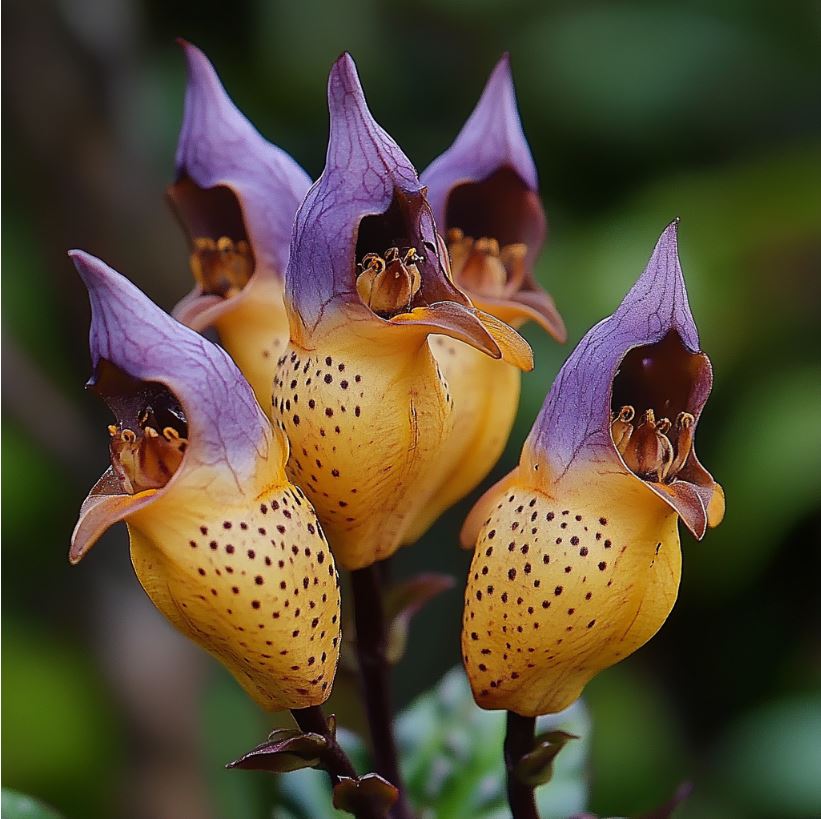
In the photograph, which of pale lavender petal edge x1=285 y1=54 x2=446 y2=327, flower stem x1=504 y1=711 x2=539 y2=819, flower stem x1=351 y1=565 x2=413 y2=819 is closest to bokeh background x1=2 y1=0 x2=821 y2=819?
flower stem x1=351 y1=565 x2=413 y2=819

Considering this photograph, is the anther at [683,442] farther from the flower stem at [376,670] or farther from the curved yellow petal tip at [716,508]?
the flower stem at [376,670]

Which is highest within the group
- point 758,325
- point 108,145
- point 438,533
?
point 108,145

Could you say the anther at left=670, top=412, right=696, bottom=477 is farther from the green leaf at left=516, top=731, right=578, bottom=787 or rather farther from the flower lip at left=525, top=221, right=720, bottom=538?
the green leaf at left=516, top=731, right=578, bottom=787

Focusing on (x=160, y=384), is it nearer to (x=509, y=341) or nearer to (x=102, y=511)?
(x=102, y=511)

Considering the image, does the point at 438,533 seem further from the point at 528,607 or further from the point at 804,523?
the point at 528,607

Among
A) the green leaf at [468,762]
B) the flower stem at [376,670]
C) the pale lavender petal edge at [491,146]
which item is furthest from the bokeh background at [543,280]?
the pale lavender petal edge at [491,146]

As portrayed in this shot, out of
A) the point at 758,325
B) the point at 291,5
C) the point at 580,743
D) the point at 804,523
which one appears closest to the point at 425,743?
the point at 580,743

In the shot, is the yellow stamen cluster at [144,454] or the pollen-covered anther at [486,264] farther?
the pollen-covered anther at [486,264]
